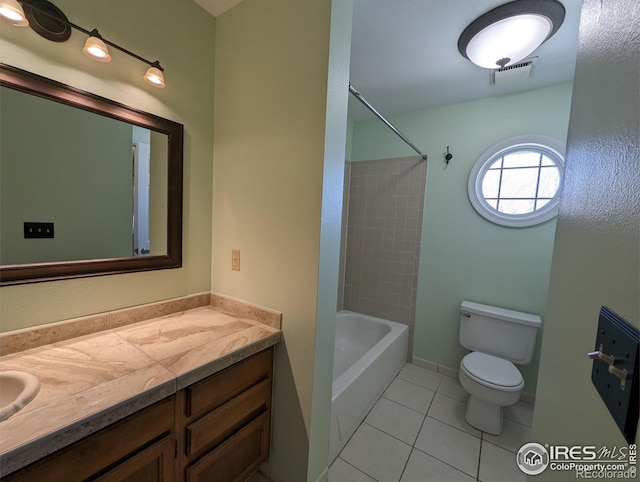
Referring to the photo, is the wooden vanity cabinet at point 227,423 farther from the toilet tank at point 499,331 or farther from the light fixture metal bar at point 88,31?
the toilet tank at point 499,331

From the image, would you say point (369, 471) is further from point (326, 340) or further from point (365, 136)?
point (365, 136)

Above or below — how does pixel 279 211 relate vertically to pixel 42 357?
above

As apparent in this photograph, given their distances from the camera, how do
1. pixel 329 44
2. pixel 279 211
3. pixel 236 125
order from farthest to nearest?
pixel 236 125 → pixel 279 211 → pixel 329 44

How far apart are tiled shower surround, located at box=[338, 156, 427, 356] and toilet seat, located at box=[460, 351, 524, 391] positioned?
29.0 inches

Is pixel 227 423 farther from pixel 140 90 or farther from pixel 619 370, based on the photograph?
pixel 140 90

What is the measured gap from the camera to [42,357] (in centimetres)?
95

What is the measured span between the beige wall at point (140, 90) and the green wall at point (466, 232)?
188 cm

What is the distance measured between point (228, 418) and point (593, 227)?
1.39 meters

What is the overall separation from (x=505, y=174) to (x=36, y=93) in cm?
300

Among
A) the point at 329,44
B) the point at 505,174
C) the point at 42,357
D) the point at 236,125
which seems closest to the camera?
the point at 42,357

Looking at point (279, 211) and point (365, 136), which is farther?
point (365, 136)

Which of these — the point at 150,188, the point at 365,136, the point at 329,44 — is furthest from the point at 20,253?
the point at 365,136

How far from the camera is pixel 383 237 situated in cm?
277

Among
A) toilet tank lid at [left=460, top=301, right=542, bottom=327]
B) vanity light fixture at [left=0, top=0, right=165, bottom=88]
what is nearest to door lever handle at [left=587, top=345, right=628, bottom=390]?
vanity light fixture at [left=0, top=0, right=165, bottom=88]
